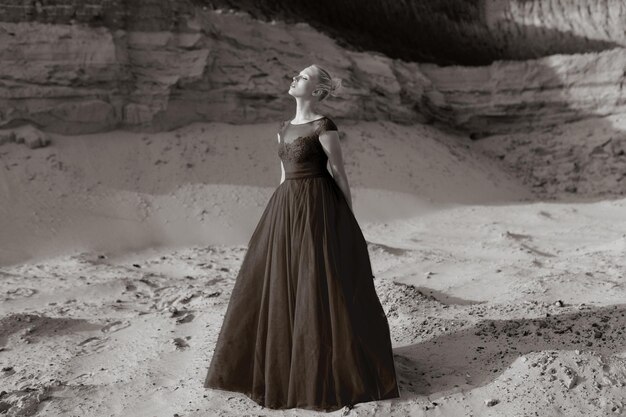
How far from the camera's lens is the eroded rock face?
28.0ft

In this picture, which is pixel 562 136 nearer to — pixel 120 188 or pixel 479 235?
pixel 479 235

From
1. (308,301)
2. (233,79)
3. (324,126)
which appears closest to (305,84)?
(324,126)

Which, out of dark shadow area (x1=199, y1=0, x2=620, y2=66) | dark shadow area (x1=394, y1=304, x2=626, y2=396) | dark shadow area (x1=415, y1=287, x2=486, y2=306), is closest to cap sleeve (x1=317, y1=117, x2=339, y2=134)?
dark shadow area (x1=394, y1=304, x2=626, y2=396)

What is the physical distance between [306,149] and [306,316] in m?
0.78

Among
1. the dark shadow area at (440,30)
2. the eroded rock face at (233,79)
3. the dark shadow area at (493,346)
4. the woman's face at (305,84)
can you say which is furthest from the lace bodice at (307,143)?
the dark shadow area at (440,30)

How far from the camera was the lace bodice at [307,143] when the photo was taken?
2943 millimetres

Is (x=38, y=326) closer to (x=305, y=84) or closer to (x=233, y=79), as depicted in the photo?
(x=305, y=84)

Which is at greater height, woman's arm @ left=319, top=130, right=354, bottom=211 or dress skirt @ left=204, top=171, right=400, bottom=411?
woman's arm @ left=319, top=130, right=354, bottom=211

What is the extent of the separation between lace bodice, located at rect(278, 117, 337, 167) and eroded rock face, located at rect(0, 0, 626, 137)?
6508 mm

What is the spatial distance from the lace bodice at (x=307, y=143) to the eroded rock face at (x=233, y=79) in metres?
6.51

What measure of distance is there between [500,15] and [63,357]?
508 inches

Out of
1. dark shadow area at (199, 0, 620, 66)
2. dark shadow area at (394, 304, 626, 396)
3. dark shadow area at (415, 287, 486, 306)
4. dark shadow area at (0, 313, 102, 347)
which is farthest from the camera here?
dark shadow area at (199, 0, 620, 66)

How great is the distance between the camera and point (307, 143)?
295 centimetres

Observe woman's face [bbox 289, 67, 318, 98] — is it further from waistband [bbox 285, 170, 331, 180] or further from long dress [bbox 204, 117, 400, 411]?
waistband [bbox 285, 170, 331, 180]
